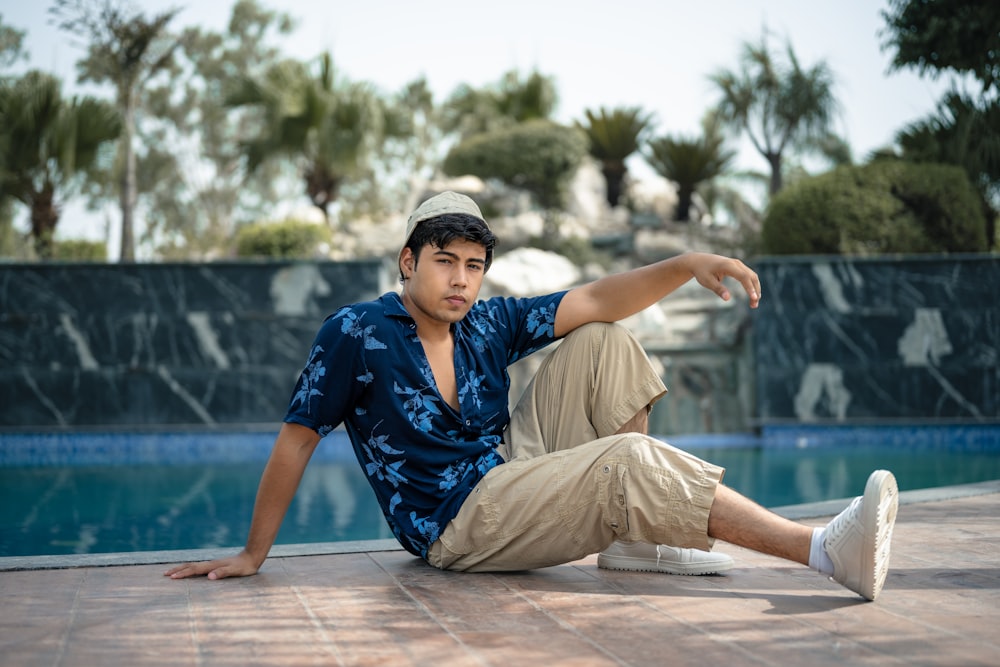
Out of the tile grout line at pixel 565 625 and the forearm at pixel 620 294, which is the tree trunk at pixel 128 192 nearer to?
the forearm at pixel 620 294

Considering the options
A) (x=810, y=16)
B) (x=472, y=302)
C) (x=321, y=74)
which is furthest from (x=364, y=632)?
(x=810, y=16)

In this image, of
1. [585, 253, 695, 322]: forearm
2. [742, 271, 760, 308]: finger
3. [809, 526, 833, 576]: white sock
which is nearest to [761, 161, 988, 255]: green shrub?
[585, 253, 695, 322]: forearm

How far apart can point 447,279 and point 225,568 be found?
3.10 ft

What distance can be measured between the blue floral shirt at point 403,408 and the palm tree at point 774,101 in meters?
13.0

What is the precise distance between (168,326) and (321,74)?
7.91 meters

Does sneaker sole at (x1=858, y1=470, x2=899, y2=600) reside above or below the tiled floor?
above

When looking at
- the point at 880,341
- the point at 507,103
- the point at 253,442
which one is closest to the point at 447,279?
the point at 253,442

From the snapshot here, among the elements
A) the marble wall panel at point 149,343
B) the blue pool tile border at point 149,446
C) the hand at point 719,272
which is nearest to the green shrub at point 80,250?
the marble wall panel at point 149,343

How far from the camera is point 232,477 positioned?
683 cm

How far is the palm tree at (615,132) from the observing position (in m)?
16.1

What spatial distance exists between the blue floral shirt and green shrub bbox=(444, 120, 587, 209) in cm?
1203

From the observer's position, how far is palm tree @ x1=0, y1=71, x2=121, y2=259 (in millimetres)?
12203

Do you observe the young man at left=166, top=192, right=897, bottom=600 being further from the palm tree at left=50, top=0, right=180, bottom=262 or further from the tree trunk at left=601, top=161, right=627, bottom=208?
the tree trunk at left=601, top=161, right=627, bottom=208

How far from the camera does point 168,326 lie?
28.8 feet
